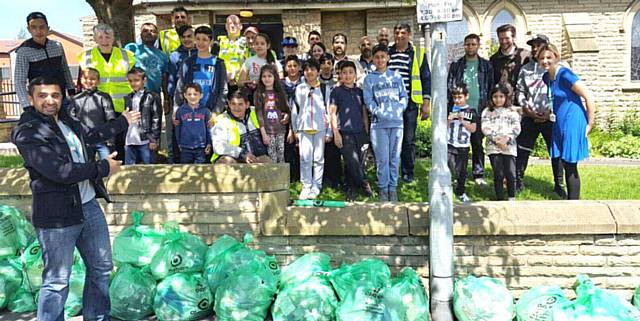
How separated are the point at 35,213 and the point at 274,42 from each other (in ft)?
39.1

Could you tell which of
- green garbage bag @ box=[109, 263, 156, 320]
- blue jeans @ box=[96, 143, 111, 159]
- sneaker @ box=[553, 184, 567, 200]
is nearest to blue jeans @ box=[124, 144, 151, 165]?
blue jeans @ box=[96, 143, 111, 159]

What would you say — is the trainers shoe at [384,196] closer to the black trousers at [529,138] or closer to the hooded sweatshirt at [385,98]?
the hooded sweatshirt at [385,98]

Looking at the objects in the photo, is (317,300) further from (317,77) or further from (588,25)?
(588,25)

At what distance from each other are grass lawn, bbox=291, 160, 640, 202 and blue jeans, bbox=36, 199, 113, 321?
8.39 feet

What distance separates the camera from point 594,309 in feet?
12.7

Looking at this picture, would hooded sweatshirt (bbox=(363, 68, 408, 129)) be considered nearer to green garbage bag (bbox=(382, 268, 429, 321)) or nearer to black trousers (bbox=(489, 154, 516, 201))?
black trousers (bbox=(489, 154, 516, 201))

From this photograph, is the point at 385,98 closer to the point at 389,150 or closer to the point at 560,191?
the point at 389,150

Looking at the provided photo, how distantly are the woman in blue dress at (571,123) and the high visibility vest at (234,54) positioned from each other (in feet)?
12.7

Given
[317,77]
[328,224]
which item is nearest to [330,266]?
[328,224]

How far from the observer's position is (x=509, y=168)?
5.58 m

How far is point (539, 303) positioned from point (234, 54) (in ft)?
15.6

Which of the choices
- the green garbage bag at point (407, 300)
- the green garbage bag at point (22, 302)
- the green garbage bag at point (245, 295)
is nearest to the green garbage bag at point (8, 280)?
the green garbage bag at point (22, 302)

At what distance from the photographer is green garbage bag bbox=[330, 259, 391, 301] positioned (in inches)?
167

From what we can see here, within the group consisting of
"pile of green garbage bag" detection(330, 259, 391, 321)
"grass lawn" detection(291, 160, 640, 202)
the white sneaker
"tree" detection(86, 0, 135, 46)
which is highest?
"tree" detection(86, 0, 135, 46)
